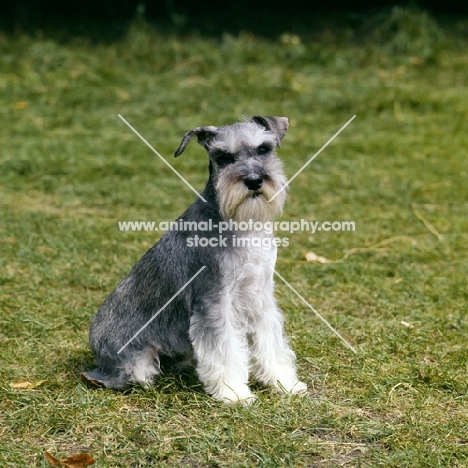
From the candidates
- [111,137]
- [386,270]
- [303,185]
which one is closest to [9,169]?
[111,137]

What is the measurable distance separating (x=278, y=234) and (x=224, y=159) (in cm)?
343

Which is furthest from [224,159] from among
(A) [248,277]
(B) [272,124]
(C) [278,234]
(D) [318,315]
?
(C) [278,234]

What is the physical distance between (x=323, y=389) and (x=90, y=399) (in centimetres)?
142

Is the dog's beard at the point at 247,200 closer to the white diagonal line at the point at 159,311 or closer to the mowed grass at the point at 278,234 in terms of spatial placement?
the white diagonal line at the point at 159,311

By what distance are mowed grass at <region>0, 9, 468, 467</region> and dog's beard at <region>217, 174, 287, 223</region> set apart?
1.08 meters

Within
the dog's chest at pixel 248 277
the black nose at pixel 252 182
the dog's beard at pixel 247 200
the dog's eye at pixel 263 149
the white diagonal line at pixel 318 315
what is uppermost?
the dog's eye at pixel 263 149

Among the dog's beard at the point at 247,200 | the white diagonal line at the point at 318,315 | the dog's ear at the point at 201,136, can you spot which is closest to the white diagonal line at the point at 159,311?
the dog's beard at the point at 247,200

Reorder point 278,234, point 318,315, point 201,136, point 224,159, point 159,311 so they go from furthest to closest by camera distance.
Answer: point 278,234 → point 318,315 → point 201,136 → point 159,311 → point 224,159

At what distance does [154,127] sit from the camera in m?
11.5

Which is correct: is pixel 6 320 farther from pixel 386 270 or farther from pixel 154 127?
pixel 154 127

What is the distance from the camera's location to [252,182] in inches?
189

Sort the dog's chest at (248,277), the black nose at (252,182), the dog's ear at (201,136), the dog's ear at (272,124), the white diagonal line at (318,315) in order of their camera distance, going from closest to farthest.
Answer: the black nose at (252,182) → the dog's chest at (248,277) → the dog's ear at (201,136) → the dog's ear at (272,124) → the white diagonal line at (318,315)

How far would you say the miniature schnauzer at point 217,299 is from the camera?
16.0 ft

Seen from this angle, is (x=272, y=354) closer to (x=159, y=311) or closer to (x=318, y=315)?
(x=159, y=311)
